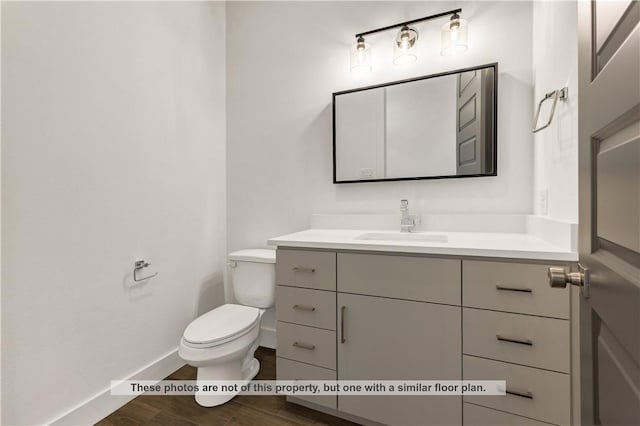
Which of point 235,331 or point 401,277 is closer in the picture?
point 401,277

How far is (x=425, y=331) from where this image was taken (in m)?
1.22

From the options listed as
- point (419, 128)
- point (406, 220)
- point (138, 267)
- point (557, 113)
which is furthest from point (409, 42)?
point (138, 267)

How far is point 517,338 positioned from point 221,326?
1.38 meters

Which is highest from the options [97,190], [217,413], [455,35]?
[455,35]

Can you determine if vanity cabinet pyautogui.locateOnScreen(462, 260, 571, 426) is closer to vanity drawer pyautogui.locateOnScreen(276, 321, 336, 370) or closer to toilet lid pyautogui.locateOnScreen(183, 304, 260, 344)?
vanity drawer pyautogui.locateOnScreen(276, 321, 336, 370)

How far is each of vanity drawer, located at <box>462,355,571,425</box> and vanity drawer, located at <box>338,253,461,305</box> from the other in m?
0.26

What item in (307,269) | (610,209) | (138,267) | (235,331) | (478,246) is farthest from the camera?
(138,267)

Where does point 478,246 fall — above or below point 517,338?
above

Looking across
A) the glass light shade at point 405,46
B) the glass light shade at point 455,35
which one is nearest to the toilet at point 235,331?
the glass light shade at point 405,46

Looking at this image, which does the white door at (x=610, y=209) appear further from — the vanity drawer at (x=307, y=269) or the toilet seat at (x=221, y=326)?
the toilet seat at (x=221, y=326)

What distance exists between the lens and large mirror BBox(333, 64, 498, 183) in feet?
5.27

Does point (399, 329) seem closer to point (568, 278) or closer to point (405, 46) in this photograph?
point (568, 278)

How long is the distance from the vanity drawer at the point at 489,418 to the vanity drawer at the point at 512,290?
40 cm

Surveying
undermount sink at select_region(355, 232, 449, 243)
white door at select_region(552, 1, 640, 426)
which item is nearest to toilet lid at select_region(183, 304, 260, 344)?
undermount sink at select_region(355, 232, 449, 243)
